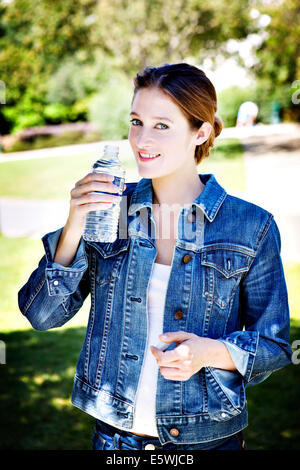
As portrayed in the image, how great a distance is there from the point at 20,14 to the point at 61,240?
91.3 ft

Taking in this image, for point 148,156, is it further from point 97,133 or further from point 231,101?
point 97,133

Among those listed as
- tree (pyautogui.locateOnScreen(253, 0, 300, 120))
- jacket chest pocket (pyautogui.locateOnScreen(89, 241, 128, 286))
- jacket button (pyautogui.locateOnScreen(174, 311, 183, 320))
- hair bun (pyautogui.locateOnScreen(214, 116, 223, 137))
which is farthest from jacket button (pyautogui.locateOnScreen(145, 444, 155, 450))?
tree (pyautogui.locateOnScreen(253, 0, 300, 120))

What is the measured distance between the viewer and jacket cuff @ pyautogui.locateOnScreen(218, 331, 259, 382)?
186 centimetres

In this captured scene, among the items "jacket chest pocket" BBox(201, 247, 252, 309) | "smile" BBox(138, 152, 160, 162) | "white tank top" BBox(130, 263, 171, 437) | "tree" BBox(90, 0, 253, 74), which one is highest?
"tree" BBox(90, 0, 253, 74)

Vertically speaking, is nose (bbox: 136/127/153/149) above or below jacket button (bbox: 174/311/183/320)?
above

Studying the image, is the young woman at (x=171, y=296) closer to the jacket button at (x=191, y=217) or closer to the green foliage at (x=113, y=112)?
the jacket button at (x=191, y=217)

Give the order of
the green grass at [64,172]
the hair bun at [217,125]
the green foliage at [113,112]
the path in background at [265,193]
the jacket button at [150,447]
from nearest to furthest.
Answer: the jacket button at [150,447], the hair bun at [217,125], the path in background at [265,193], the green grass at [64,172], the green foliage at [113,112]

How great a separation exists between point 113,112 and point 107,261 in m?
19.5

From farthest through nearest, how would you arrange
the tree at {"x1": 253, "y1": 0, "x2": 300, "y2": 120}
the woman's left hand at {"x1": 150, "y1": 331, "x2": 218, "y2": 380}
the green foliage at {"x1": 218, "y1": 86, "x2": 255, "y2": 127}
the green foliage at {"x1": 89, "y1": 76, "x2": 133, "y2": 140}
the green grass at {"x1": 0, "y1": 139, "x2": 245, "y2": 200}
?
the green foliage at {"x1": 89, "y1": 76, "x2": 133, "y2": 140} < the green foliage at {"x1": 218, "y1": 86, "x2": 255, "y2": 127} < the tree at {"x1": 253, "y1": 0, "x2": 300, "y2": 120} < the green grass at {"x1": 0, "y1": 139, "x2": 245, "y2": 200} < the woman's left hand at {"x1": 150, "y1": 331, "x2": 218, "y2": 380}

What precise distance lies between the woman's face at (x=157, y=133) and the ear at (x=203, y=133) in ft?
0.28

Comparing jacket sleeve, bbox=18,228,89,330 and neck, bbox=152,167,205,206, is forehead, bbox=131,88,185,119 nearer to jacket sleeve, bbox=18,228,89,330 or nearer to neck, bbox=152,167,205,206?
neck, bbox=152,167,205,206

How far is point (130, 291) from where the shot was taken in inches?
78.4

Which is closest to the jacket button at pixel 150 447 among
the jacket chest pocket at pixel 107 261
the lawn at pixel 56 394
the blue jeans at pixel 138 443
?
the blue jeans at pixel 138 443

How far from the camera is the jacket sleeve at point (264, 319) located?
1886 millimetres
